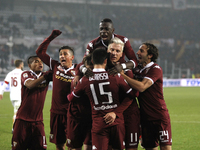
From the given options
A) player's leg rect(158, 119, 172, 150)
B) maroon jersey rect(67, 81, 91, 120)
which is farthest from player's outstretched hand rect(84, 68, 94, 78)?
player's leg rect(158, 119, 172, 150)

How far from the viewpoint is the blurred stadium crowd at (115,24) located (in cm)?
3752

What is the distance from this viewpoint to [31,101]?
5027 millimetres

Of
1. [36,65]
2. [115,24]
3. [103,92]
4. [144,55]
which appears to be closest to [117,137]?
[103,92]

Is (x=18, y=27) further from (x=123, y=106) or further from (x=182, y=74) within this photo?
(x=123, y=106)

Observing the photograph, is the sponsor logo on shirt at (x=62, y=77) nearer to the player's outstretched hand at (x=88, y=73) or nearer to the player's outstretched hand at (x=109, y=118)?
the player's outstretched hand at (x=88, y=73)

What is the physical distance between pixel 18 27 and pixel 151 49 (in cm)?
3514

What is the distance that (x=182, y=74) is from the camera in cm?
3441

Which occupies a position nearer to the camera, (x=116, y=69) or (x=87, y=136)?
(x=116, y=69)

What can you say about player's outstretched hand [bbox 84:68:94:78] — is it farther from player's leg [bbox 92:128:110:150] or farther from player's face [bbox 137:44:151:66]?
player's face [bbox 137:44:151:66]

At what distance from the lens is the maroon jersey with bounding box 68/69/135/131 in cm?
377

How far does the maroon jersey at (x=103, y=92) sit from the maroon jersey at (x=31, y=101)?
4.58 feet

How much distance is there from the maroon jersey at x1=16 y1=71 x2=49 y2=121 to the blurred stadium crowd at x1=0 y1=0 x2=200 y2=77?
30.0m

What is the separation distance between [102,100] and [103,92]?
0.12 m

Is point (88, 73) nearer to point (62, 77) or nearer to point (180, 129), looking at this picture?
point (62, 77)
